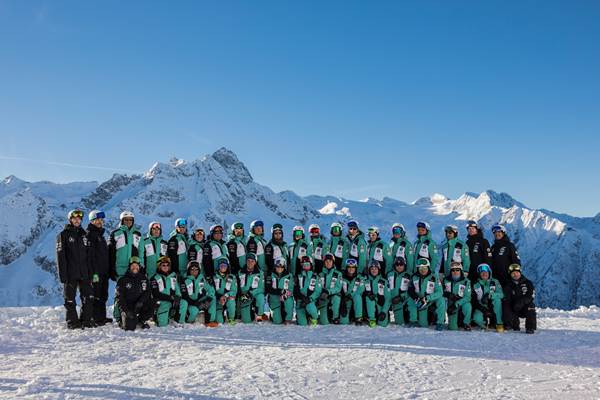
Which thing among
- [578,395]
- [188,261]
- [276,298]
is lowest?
[578,395]

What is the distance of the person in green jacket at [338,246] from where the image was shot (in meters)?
14.9

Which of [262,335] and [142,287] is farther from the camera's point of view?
[142,287]

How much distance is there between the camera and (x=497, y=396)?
686 cm

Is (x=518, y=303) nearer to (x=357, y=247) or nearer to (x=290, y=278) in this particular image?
(x=357, y=247)

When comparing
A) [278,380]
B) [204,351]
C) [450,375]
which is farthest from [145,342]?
[450,375]

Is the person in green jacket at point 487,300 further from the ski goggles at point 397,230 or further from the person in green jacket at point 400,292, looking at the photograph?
the ski goggles at point 397,230

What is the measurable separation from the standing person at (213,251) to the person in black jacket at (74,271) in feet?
10.2

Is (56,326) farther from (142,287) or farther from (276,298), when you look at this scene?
(276,298)

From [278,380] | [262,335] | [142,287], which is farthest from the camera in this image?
[142,287]

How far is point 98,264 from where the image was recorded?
1242 cm

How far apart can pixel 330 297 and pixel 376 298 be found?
109 cm

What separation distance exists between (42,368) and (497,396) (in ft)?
20.2

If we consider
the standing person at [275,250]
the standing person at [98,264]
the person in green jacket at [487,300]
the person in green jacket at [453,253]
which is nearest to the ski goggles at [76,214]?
the standing person at [98,264]

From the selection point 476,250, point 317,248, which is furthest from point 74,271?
point 476,250
